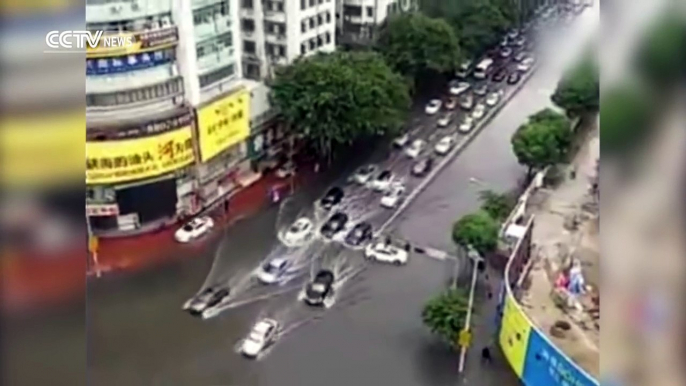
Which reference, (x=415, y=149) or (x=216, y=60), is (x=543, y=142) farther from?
(x=216, y=60)

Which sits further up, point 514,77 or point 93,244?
point 514,77

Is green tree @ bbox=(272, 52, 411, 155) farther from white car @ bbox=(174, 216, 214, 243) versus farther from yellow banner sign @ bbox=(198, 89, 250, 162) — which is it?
white car @ bbox=(174, 216, 214, 243)

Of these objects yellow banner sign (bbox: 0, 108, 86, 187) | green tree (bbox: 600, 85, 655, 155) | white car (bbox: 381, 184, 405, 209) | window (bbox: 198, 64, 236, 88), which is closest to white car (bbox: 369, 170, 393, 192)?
white car (bbox: 381, 184, 405, 209)

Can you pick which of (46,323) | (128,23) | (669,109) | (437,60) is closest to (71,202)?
(46,323)

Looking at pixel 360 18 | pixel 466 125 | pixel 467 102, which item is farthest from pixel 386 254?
pixel 360 18

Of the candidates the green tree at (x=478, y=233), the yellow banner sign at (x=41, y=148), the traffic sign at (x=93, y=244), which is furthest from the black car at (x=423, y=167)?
the yellow banner sign at (x=41, y=148)

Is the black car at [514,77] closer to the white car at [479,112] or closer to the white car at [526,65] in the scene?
the white car at [526,65]
